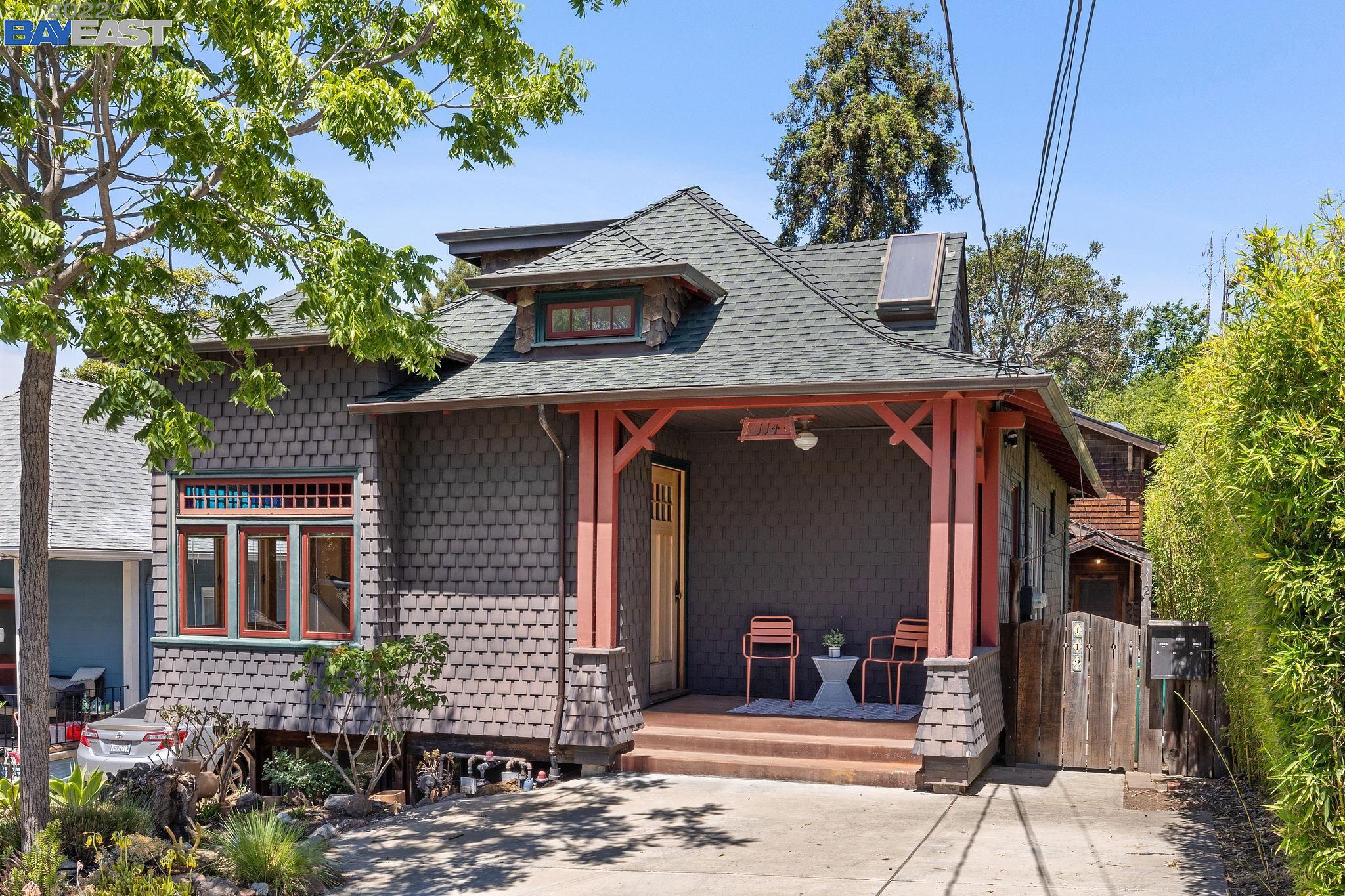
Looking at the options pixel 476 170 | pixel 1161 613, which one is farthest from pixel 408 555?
pixel 1161 613

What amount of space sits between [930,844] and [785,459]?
5.09 meters

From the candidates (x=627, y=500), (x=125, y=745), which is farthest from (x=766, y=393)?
(x=125, y=745)

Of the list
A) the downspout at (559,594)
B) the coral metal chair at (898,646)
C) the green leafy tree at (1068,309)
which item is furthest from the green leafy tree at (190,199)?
the green leafy tree at (1068,309)

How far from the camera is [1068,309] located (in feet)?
120

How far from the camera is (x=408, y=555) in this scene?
10.3 meters

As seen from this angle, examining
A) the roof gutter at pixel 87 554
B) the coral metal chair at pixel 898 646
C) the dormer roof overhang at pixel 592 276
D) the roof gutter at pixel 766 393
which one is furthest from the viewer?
the roof gutter at pixel 87 554

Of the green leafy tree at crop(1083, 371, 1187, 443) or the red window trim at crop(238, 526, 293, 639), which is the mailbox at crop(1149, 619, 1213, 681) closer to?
the red window trim at crop(238, 526, 293, 639)

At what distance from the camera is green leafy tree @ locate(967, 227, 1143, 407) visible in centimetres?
3434

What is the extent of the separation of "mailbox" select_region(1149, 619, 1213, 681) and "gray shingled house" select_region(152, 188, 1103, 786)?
4.57ft

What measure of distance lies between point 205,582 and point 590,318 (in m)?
4.36

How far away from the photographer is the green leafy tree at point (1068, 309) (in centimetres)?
3434

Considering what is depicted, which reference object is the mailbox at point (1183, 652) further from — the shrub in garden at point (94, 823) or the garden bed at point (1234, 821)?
the shrub in garden at point (94, 823)

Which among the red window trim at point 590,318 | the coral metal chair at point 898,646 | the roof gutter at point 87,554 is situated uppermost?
the red window trim at point 590,318

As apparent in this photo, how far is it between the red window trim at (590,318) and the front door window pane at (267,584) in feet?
10.3
